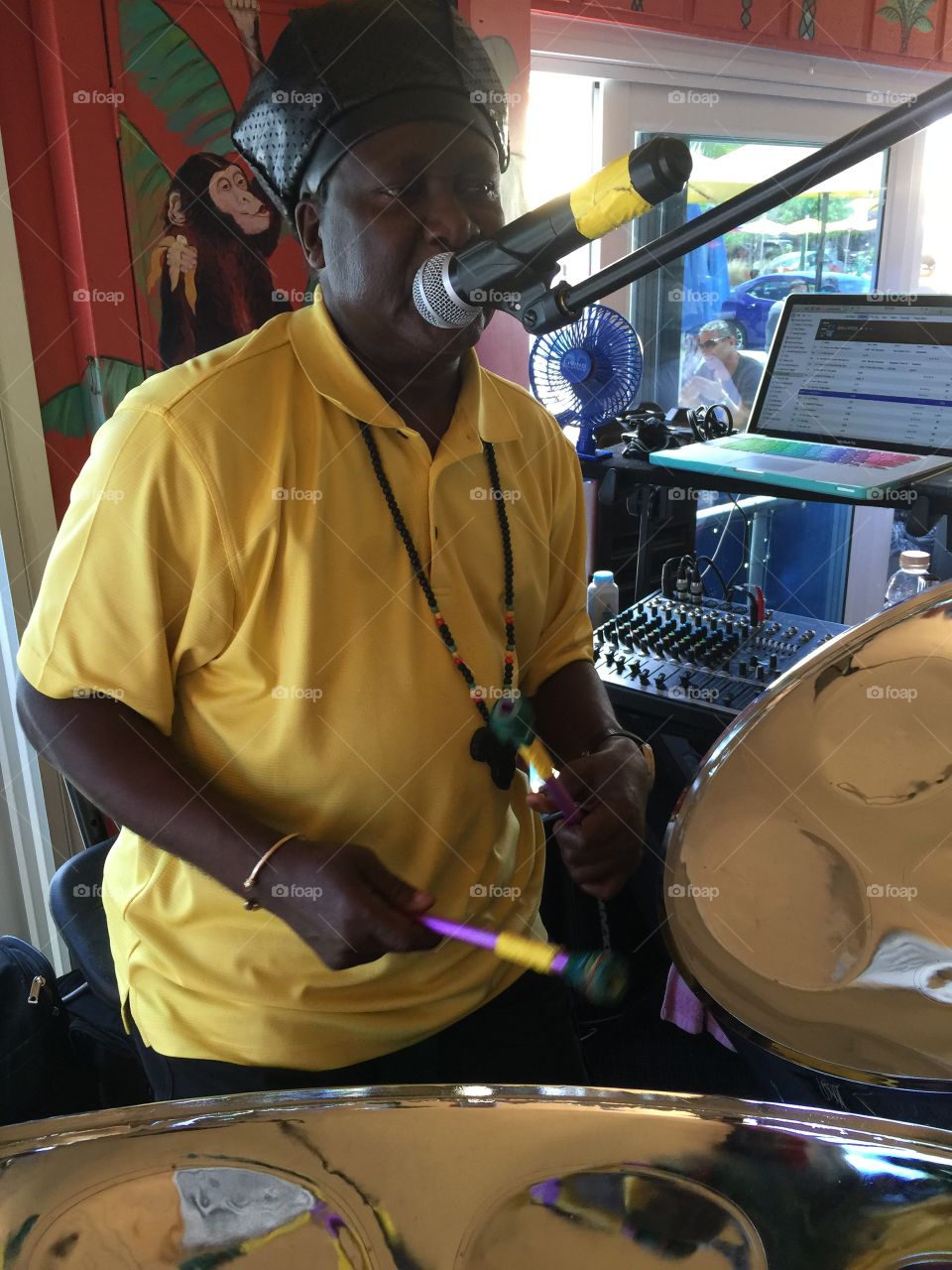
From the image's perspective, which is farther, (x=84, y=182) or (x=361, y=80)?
(x=84, y=182)

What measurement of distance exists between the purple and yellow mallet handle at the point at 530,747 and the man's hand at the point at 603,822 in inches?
0.5

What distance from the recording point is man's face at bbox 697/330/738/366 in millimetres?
2943

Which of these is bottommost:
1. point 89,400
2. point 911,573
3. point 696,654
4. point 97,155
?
point 696,654

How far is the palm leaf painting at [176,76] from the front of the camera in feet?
5.07

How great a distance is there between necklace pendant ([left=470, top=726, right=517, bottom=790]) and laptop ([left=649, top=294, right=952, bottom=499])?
878mm

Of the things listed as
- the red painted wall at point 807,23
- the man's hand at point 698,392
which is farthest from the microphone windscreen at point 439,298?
the man's hand at point 698,392

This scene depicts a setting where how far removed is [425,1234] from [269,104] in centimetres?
87

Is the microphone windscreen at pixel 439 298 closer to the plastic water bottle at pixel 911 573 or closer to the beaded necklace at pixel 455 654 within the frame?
the beaded necklace at pixel 455 654

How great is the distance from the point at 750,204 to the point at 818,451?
4.26ft

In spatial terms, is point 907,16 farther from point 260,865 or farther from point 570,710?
point 260,865

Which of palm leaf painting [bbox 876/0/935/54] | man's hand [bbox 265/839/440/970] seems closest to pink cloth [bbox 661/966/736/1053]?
man's hand [bbox 265/839/440/970]

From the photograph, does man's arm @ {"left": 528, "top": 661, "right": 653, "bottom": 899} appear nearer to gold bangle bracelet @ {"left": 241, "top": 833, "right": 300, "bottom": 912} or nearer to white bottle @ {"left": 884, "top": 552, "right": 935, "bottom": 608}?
gold bangle bracelet @ {"left": 241, "top": 833, "right": 300, "bottom": 912}

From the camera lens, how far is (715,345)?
9.71ft

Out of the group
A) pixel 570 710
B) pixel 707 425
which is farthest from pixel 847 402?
pixel 570 710
